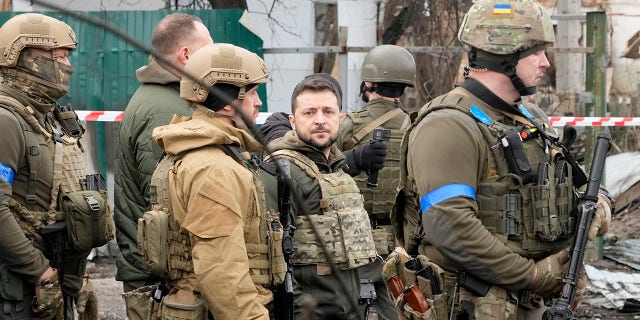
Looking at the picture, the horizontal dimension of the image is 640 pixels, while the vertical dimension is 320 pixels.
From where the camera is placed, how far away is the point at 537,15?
14.4 feet

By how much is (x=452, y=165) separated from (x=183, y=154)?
106 cm

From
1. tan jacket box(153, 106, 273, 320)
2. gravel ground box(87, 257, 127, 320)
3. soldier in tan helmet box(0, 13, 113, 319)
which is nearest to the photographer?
tan jacket box(153, 106, 273, 320)

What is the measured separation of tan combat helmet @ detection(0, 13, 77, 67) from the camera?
5.09 metres

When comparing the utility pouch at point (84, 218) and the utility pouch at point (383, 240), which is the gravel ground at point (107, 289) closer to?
the utility pouch at point (383, 240)

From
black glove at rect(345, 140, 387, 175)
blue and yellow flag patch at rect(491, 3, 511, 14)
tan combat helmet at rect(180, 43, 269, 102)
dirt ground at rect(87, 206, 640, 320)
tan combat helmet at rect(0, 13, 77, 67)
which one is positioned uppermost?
blue and yellow flag patch at rect(491, 3, 511, 14)

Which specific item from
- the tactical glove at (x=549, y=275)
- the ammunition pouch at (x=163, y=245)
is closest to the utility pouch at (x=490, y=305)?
the tactical glove at (x=549, y=275)

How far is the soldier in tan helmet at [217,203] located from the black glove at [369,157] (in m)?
1.81

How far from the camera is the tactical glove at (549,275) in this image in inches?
163

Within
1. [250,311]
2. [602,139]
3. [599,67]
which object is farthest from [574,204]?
[599,67]

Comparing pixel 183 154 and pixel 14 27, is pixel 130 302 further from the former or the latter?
pixel 14 27

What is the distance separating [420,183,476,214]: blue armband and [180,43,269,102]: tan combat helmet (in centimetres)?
82

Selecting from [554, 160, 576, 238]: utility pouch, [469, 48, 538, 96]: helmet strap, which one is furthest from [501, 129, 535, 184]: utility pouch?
[469, 48, 538, 96]: helmet strap

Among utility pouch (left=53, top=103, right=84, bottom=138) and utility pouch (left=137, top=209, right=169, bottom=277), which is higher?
utility pouch (left=53, top=103, right=84, bottom=138)

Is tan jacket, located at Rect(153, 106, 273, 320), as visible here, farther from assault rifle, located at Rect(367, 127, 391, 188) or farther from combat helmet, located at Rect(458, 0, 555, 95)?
assault rifle, located at Rect(367, 127, 391, 188)
